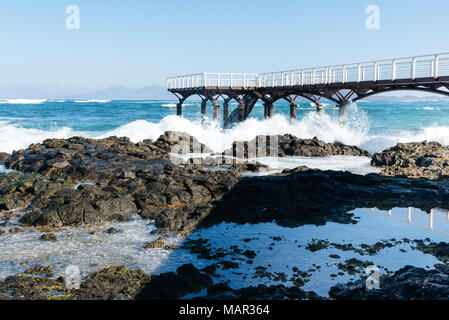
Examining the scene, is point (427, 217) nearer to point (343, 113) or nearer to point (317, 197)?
point (317, 197)

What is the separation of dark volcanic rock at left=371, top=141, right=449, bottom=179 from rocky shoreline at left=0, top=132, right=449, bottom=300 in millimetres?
51

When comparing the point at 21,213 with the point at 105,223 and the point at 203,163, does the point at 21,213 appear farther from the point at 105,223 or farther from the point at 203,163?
the point at 203,163

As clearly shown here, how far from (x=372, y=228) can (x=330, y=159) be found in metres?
11.2

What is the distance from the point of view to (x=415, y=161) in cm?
1636

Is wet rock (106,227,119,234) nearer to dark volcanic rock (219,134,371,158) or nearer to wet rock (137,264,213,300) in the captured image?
wet rock (137,264,213,300)

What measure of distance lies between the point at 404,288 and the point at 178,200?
7209mm

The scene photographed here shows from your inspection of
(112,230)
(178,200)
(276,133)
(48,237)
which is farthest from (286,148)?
(48,237)

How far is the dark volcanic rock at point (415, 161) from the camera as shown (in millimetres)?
14870

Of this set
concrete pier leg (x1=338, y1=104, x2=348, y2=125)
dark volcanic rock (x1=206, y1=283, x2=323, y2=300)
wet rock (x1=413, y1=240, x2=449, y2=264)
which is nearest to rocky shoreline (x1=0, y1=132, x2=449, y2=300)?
dark volcanic rock (x1=206, y1=283, x2=323, y2=300)

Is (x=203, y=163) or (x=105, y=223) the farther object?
(x=203, y=163)

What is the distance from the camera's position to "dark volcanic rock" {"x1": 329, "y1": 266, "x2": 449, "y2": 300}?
15.5ft

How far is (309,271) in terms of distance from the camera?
21.6 ft

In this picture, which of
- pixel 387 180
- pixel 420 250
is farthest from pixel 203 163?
pixel 420 250

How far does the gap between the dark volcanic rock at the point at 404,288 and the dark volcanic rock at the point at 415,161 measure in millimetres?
9833
